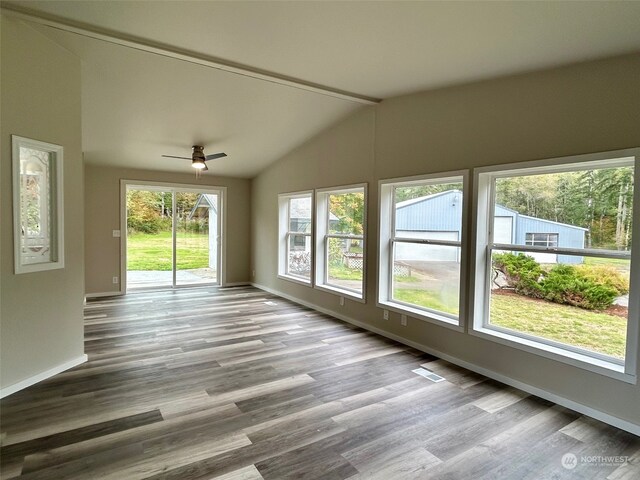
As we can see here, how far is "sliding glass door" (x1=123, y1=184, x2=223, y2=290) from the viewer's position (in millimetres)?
6992

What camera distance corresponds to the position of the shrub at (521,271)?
3.16 metres

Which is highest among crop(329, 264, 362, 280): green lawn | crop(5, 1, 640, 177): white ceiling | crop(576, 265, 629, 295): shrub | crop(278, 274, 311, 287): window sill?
crop(5, 1, 640, 177): white ceiling

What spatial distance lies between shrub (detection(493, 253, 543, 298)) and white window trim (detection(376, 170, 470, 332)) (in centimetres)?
34

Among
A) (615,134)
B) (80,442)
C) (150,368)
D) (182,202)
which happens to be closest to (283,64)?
(615,134)

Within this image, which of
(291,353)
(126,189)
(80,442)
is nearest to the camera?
(80,442)

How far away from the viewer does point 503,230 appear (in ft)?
11.0

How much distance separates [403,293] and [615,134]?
2646 millimetres

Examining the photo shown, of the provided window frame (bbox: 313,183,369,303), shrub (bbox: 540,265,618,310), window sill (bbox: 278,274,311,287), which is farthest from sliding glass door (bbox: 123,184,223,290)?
shrub (bbox: 540,265,618,310)

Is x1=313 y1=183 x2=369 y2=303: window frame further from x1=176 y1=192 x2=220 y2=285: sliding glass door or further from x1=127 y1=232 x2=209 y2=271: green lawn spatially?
x1=127 y1=232 x2=209 y2=271: green lawn

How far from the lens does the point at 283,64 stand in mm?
3430

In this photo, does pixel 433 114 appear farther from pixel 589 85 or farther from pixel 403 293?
pixel 403 293

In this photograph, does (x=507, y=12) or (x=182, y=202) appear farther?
(x=182, y=202)

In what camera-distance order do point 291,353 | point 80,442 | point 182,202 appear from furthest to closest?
1. point 182,202
2. point 291,353
3. point 80,442

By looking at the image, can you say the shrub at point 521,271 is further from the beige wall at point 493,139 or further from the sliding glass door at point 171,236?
the sliding glass door at point 171,236
